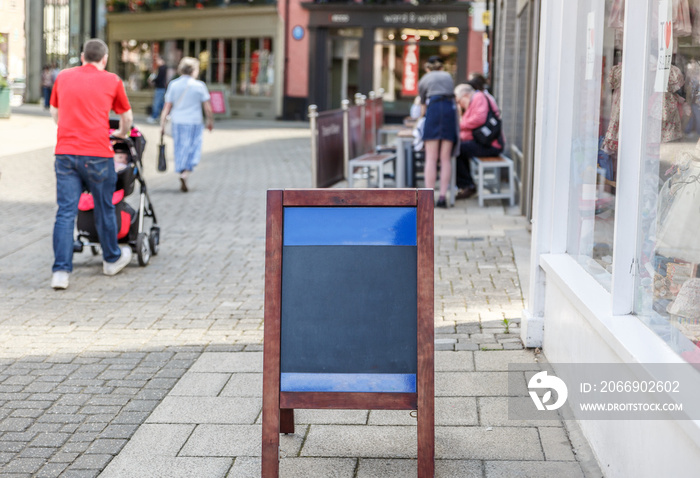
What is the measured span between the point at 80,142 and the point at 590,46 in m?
4.04

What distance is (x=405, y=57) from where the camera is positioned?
3350 centimetres

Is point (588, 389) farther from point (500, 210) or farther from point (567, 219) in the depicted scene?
point (500, 210)

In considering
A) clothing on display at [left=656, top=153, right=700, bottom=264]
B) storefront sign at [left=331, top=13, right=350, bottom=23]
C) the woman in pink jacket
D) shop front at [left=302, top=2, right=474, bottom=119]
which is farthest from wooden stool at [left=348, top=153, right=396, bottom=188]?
storefront sign at [left=331, top=13, right=350, bottom=23]

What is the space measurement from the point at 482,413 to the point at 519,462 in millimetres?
634

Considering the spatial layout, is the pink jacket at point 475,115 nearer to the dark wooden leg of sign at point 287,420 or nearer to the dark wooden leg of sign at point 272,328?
the dark wooden leg of sign at point 287,420

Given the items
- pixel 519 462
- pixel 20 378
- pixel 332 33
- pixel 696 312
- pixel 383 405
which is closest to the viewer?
pixel 696 312

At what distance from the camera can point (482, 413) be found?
15.2ft

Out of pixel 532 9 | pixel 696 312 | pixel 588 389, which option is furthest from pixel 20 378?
pixel 532 9

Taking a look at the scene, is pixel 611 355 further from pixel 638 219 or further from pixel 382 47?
pixel 382 47

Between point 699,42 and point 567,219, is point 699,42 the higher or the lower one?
the higher one

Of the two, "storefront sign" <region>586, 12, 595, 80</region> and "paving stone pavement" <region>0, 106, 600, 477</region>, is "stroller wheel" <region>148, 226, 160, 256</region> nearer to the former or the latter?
"paving stone pavement" <region>0, 106, 600, 477</region>

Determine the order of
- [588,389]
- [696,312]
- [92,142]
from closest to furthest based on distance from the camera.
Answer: [696,312] < [588,389] < [92,142]

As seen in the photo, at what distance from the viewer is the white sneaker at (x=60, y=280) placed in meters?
7.64

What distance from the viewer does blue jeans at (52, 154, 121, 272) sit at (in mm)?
7578
